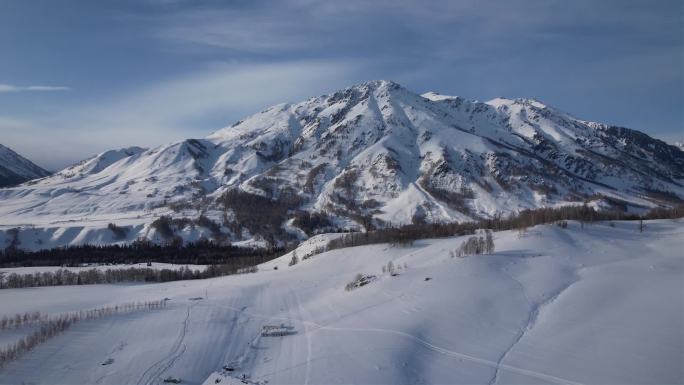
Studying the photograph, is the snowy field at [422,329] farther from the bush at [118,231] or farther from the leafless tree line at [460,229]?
the bush at [118,231]

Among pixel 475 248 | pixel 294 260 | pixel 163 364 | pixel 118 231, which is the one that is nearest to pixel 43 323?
pixel 163 364

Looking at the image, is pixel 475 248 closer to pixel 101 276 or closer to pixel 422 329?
pixel 422 329

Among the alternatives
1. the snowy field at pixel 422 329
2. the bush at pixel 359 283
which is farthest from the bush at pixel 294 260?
the bush at pixel 359 283

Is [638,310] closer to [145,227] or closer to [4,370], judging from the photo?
[4,370]

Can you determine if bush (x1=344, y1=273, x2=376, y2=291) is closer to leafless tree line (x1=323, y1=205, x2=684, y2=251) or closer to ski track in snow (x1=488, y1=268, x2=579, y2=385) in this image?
ski track in snow (x1=488, y1=268, x2=579, y2=385)

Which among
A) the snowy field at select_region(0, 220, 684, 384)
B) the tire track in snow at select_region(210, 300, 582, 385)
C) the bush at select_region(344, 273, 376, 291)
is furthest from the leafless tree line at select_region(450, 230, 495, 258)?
the tire track in snow at select_region(210, 300, 582, 385)

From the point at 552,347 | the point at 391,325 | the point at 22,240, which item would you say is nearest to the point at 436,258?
the point at 391,325
